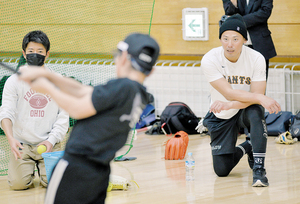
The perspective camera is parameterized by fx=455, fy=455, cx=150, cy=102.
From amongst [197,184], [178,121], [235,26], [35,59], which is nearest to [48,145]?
[35,59]

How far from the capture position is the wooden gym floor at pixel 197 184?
2889mm

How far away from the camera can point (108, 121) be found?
1576mm

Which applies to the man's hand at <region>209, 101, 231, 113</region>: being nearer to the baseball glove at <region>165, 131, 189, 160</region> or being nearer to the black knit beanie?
the black knit beanie

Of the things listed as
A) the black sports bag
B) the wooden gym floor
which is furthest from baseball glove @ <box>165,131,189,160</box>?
the black sports bag

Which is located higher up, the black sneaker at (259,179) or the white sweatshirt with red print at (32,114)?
the white sweatshirt with red print at (32,114)

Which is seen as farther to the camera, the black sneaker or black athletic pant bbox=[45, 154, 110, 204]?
the black sneaker

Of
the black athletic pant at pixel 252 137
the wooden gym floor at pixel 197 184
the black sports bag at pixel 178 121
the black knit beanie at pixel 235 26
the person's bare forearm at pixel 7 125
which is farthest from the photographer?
the black sports bag at pixel 178 121

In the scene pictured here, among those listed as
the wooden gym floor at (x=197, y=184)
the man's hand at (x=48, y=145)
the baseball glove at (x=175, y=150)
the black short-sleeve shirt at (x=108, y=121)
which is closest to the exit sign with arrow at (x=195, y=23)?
the wooden gym floor at (x=197, y=184)

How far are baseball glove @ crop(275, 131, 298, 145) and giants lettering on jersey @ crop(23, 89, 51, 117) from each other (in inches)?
102

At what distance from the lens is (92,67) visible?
12.6 ft

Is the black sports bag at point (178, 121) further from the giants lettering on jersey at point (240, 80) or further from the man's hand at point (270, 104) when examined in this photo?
the man's hand at point (270, 104)

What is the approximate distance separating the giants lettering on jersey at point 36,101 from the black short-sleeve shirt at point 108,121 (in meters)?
1.66

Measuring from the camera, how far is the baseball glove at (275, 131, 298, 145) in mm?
4684

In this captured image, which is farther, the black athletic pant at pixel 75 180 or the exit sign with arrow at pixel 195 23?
the exit sign with arrow at pixel 195 23
